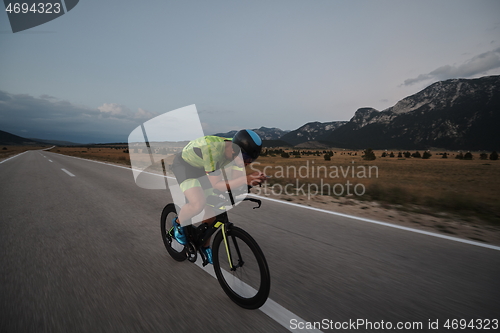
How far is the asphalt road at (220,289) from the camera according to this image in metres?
2.17

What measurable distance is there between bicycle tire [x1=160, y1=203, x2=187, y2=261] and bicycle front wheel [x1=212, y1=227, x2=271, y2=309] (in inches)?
32.6

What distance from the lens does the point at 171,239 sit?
137 inches

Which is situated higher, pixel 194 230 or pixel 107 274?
pixel 194 230

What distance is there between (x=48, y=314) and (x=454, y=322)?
3.56 m

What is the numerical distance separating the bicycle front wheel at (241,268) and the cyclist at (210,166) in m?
0.30

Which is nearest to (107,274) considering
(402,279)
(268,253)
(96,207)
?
(268,253)

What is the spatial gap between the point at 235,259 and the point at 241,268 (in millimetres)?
108

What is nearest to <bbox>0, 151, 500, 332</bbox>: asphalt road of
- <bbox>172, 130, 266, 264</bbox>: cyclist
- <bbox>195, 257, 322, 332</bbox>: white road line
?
<bbox>195, 257, 322, 332</bbox>: white road line

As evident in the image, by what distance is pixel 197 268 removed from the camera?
313 cm

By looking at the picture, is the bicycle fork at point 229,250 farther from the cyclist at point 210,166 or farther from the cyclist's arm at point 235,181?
the cyclist's arm at point 235,181

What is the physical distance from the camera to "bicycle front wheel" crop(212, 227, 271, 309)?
85.5 inches

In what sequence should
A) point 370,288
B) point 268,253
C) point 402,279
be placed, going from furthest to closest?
1. point 268,253
2. point 402,279
3. point 370,288

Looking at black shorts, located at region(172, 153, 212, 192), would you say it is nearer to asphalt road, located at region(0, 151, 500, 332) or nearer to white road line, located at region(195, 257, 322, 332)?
asphalt road, located at region(0, 151, 500, 332)

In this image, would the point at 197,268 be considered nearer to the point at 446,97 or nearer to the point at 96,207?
the point at 96,207
